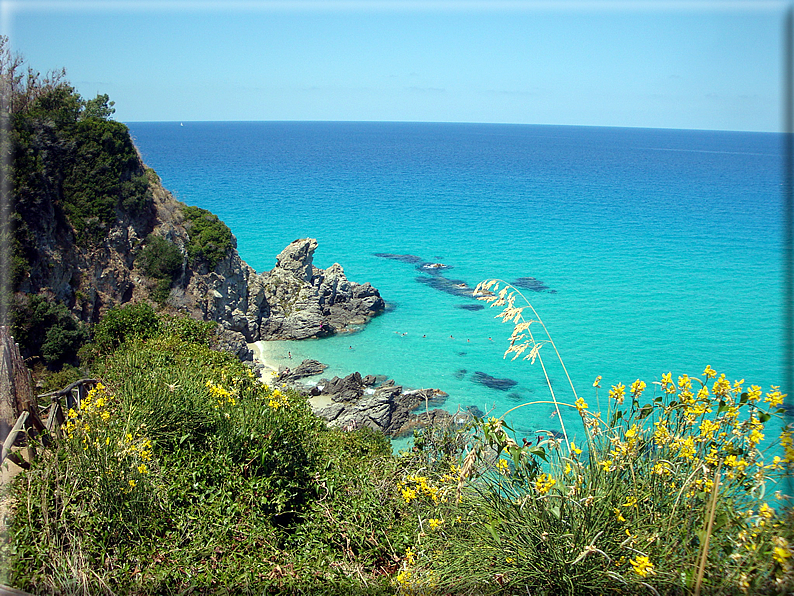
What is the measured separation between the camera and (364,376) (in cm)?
2991

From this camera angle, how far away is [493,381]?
1198 inches

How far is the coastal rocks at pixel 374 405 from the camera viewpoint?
914 inches

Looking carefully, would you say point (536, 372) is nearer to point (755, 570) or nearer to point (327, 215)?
point (755, 570)

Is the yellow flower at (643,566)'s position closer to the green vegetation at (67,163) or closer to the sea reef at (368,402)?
the sea reef at (368,402)

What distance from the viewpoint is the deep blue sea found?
33.3 m

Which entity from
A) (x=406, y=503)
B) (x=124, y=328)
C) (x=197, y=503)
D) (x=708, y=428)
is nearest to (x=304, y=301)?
(x=124, y=328)

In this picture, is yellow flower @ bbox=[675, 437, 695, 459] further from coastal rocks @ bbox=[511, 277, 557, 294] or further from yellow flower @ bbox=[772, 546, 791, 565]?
coastal rocks @ bbox=[511, 277, 557, 294]

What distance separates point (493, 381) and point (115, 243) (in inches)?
777

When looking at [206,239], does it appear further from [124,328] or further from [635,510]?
[635,510]

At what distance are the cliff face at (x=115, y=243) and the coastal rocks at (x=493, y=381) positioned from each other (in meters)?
10.3

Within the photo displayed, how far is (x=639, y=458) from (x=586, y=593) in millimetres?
1161

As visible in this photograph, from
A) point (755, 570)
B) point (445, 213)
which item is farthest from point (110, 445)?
point (445, 213)

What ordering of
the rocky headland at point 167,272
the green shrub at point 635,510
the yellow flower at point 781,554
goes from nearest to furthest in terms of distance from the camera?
the yellow flower at point 781,554, the green shrub at point 635,510, the rocky headland at point 167,272

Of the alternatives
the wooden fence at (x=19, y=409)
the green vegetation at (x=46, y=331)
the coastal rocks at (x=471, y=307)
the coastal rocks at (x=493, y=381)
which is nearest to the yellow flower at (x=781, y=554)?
the wooden fence at (x=19, y=409)
